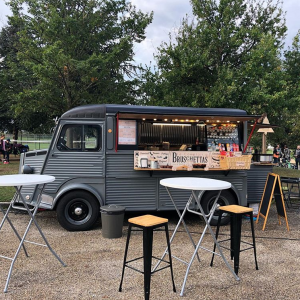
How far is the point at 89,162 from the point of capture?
18.4 ft

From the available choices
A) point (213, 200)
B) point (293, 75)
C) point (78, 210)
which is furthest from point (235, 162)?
point (293, 75)

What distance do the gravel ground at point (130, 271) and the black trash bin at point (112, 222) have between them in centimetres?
12

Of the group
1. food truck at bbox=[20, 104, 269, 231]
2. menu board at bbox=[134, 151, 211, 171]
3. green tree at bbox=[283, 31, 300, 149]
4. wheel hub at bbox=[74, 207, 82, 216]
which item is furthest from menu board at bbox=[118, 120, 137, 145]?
green tree at bbox=[283, 31, 300, 149]

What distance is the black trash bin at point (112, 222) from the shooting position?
16.5ft

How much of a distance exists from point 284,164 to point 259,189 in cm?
1557

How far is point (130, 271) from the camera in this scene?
380 cm

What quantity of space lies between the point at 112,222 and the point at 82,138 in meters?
1.74

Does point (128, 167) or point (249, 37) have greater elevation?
point (249, 37)

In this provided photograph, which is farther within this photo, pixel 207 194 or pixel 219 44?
pixel 219 44

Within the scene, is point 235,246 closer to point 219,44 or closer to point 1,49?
point 219,44

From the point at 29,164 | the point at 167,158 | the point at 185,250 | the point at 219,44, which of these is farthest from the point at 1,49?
the point at 185,250

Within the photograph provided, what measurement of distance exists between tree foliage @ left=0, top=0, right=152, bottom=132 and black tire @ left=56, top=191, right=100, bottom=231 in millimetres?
6397

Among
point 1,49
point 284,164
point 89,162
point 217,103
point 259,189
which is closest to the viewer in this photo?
point 89,162

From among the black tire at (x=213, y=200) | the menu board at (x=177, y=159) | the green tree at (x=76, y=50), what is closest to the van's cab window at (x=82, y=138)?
the menu board at (x=177, y=159)
